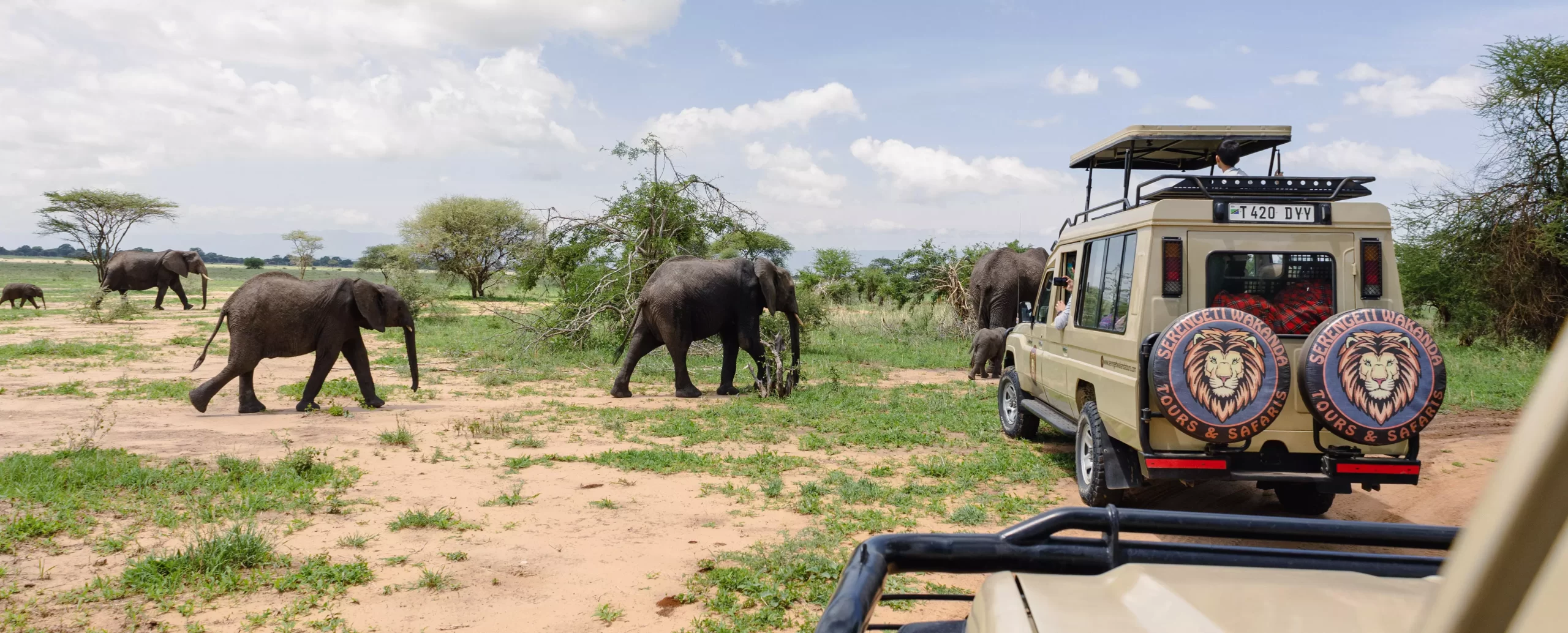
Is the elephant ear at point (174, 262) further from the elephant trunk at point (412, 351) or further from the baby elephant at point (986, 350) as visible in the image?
the baby elephant at point (986, 350)

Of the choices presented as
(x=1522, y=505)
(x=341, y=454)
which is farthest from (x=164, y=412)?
(x=1522, y=505)

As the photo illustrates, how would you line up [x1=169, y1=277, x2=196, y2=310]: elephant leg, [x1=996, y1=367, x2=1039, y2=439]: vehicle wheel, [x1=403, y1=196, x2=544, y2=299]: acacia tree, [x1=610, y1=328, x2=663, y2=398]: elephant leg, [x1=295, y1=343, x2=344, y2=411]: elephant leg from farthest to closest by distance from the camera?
[x1=403, y1=196, x2=544, y2=299]: acacia tree → [x1=169, y1=277, x2=196, y2=310]: elephant leg → [x1=610, y1=328, x2=663, y2=398]: elephant leg → [x1=295, y1=343, x2=344, y2=411]: elephant leg → [x1=996, y1=367, x2=1039, y2=439]: vehicle wheel

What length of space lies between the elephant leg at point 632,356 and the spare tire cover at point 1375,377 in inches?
327

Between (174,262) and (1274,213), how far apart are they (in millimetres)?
32486

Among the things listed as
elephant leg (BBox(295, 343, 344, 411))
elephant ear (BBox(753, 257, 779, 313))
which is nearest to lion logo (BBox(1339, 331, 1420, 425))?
elephant ear (BBox(753, 257, 779, 313))

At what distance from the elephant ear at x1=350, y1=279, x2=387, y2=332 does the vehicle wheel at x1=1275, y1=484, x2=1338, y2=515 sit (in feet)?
29.9

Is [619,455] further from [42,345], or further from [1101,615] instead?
[42,345]

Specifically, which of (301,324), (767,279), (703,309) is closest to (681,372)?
(703,309)

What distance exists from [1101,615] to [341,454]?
774 cm

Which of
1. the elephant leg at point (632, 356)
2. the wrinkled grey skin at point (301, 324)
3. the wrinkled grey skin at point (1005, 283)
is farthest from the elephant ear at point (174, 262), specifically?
the wrinkled grey skin at point (1005, 283)

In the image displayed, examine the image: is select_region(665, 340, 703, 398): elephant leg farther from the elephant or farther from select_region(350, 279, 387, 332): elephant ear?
select_region(350, 279, 387, 332): elephant ear

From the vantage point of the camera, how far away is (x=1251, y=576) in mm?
1828

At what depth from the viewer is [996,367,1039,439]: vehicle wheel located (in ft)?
28.8

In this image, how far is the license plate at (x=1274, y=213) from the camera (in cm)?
560
